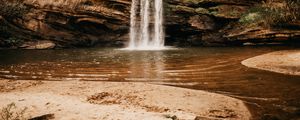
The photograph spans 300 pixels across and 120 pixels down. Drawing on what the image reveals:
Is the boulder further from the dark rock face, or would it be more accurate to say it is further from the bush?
the bush

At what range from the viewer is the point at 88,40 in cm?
3244

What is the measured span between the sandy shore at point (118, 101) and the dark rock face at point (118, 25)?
60.2 feet

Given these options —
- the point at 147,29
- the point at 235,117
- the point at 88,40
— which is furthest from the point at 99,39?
the point at 235,117

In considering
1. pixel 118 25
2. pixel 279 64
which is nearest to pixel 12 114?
pixel 279 64

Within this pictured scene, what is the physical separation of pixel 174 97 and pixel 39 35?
24.5m

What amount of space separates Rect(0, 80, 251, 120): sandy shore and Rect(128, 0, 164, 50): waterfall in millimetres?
18744

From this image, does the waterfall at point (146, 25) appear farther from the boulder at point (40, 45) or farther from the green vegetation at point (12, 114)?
the green vegetation at point (12, 114)

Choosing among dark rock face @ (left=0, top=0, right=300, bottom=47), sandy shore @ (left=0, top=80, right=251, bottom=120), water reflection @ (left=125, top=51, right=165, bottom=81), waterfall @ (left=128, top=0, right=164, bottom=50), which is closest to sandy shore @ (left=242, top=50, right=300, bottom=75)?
water reflection @ (left=125, top=51, right=165, bottom=81)

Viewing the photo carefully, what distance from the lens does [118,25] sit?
30.3m

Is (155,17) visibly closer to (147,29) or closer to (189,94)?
(147,29)

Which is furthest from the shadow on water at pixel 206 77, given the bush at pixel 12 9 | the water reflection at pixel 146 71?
the bush at pixel 12 9

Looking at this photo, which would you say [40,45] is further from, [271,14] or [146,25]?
[271,14]

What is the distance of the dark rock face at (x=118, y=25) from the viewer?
28.3 meters

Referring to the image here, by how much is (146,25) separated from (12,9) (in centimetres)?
1200
